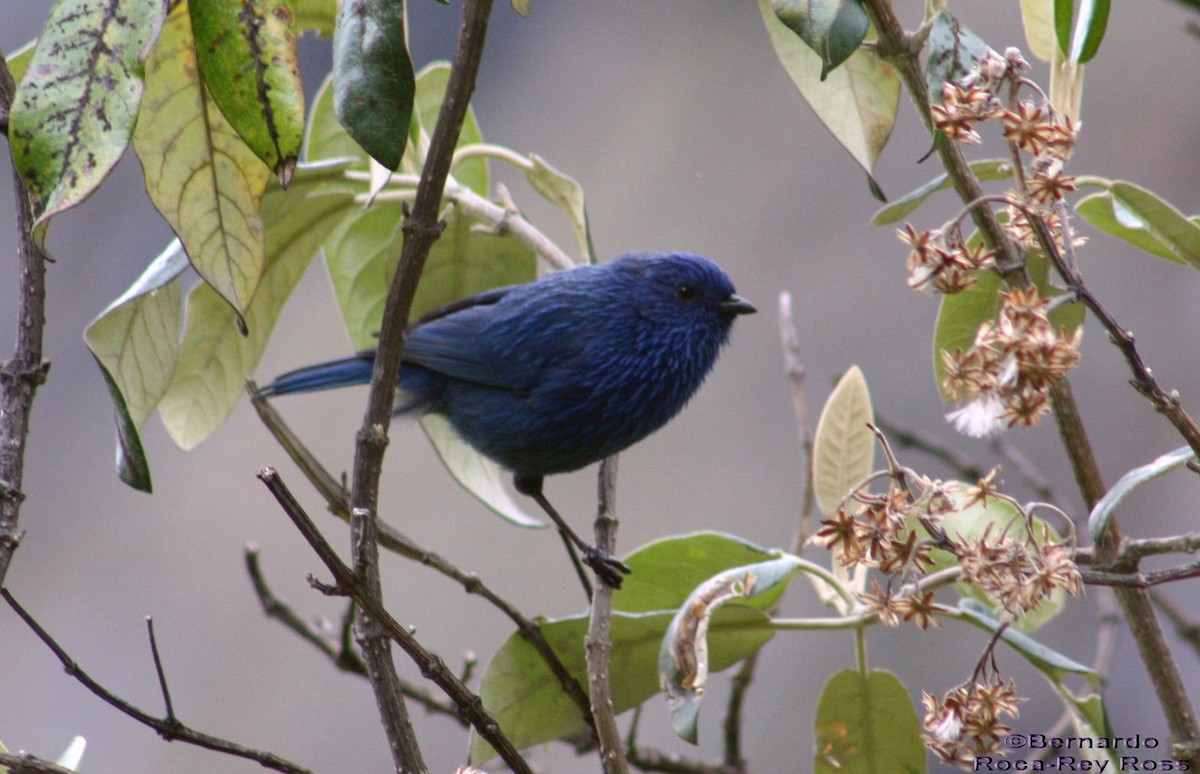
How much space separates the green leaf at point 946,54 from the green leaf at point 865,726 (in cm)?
88

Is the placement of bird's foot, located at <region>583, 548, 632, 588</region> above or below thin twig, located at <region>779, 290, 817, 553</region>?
below

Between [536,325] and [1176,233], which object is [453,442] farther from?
[1176,233]

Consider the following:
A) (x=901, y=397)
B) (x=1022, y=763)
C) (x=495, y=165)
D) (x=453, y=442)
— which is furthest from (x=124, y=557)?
(x=1022, y=763)

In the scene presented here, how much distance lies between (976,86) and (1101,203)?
56cm

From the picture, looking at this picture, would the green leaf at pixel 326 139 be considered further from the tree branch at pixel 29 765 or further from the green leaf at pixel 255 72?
the tree branch at pixel 29 765

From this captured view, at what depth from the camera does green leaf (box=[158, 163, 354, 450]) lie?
2014 mm

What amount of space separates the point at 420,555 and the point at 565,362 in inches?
58.5

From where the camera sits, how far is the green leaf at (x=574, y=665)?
1711 mm

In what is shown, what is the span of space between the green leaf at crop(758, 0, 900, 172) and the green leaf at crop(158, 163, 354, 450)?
81 centimetres

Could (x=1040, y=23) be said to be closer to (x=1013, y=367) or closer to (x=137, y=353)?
(x=1013, y=367)

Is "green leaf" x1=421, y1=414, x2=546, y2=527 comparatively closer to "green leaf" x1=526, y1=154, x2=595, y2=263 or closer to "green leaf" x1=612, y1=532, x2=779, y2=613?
"green leaf" x1=612, y1=532, x2=779, y2=613

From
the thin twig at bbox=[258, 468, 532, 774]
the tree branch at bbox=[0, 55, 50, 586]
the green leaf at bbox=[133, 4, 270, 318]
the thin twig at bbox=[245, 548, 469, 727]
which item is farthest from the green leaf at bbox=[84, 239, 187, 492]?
the thin twig at bbox=[245, 548, 469, 727]

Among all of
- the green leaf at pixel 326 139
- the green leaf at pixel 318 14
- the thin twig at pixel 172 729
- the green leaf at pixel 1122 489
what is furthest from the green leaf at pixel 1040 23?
the thin twig at pixel 172 729

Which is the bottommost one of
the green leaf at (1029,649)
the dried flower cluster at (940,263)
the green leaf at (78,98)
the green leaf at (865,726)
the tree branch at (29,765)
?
the tree branch at (29,765)
